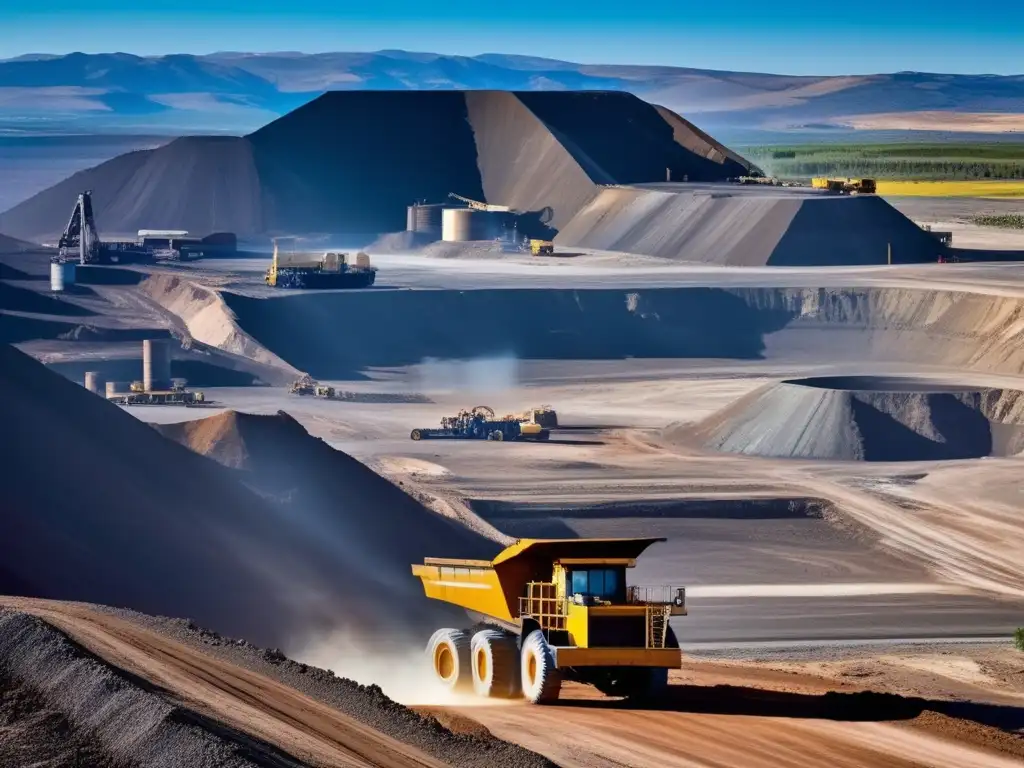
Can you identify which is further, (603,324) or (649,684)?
(603,324)

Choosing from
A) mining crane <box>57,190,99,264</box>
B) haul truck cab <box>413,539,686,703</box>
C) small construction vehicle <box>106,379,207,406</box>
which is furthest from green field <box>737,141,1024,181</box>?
haul truck cab <box>413,539,686,703</box>

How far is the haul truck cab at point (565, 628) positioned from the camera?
70.5 ft

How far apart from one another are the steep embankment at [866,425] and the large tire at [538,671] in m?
30.3

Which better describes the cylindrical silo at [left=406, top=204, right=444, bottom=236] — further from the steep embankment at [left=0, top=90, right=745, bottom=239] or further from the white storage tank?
the white storage tank

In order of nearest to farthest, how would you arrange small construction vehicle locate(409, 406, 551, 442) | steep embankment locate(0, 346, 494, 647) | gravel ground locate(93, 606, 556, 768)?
gravel ground locate(93, 606, 556, 768), steep embankment locate(0, 346, 494, 647), small construction vehicle locate(409, 406, 551, 442)

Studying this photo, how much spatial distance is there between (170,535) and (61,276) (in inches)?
2275

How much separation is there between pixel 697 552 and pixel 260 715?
23878 millimetres

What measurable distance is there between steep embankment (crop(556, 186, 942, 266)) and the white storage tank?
2698 centimetres

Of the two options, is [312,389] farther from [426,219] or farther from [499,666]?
[499,666]

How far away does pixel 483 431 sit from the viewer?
54531 millimetres

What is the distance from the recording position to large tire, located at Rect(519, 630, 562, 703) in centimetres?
2184

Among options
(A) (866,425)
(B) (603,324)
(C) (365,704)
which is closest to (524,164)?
(B) (603,324)

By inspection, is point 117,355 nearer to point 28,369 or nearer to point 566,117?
point 28,369

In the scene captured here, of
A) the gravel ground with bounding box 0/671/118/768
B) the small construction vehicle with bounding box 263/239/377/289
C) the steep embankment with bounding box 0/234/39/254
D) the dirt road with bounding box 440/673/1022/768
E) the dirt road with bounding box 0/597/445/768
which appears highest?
the steep embankment with bounding box 0/234/39/254
